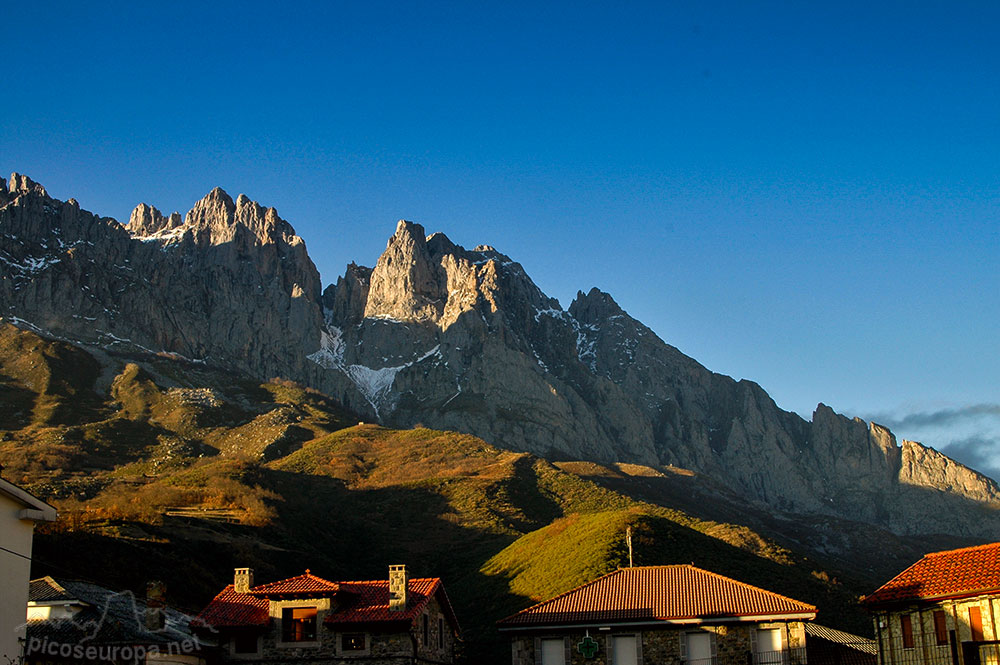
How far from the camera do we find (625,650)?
38.9 metres

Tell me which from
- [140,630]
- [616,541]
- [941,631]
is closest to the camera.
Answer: [941,631]

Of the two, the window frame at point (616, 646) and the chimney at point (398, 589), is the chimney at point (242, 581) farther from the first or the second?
the window frame at point (616, 646)

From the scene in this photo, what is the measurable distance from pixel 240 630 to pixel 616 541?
40848 mm

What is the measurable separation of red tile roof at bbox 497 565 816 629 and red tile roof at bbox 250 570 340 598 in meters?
7.03

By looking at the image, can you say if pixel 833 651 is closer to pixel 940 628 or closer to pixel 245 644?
pixel 940 628

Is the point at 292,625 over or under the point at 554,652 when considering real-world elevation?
over

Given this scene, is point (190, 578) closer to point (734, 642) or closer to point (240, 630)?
point (240, 630)

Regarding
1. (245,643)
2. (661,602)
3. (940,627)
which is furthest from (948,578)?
(245,643)

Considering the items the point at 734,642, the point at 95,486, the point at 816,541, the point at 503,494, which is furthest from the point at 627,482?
the point at 734,642

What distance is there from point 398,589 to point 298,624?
14.0ft

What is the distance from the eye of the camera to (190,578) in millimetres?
70312

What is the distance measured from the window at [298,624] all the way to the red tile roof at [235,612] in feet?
2.41

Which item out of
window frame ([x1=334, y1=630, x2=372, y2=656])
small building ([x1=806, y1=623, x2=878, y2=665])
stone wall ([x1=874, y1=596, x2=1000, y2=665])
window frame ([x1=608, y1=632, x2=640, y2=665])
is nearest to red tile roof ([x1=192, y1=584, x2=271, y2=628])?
window frame ([x1=334, y1=630, x2=372, y2=656])

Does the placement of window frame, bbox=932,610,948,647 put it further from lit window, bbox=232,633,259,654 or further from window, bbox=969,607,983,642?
lit window, bbox=232,633,259,654
